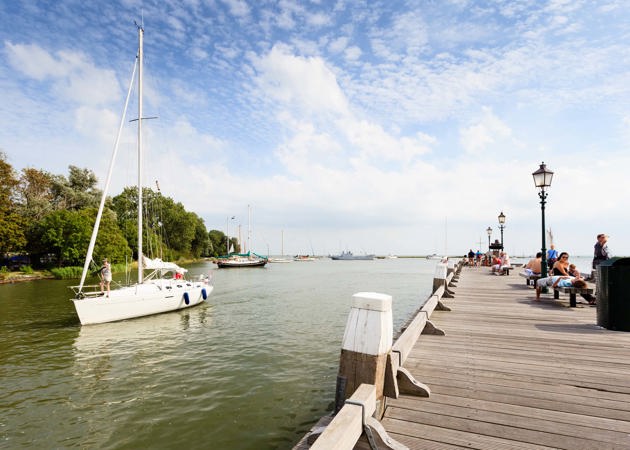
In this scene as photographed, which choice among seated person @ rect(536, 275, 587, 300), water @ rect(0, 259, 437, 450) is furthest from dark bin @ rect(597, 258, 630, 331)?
water @ rect(0, 259, 437, 450)

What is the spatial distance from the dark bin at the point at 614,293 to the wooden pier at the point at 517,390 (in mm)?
364

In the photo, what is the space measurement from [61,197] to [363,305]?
213ft

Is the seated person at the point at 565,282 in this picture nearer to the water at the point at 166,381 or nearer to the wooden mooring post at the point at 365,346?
the water at the point at 166,381

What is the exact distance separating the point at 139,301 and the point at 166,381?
9.43 meters

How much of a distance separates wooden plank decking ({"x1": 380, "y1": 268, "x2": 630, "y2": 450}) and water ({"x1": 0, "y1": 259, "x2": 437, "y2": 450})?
9.69 feet

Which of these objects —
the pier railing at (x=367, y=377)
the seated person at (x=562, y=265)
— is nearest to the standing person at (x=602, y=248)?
the seated person at (x=562, y=265)

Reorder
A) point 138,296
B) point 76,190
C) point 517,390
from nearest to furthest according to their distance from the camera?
point 517,390 < point 138,296 < point 76,190

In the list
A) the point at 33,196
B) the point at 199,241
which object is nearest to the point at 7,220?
the point at 33,196

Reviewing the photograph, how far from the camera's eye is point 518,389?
13.1ft

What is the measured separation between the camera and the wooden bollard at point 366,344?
11.0 ft

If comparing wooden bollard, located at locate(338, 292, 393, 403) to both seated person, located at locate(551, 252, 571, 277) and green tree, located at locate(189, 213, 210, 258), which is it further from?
green tree, located at locate(189, 213, 210, 258)

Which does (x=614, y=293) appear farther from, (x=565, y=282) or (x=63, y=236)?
(x=63, y=236)

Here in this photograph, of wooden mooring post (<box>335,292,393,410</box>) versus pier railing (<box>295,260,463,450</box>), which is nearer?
pier railing (<box>295,260,463,450</box>)

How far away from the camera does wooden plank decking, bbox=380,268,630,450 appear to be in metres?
3.01
